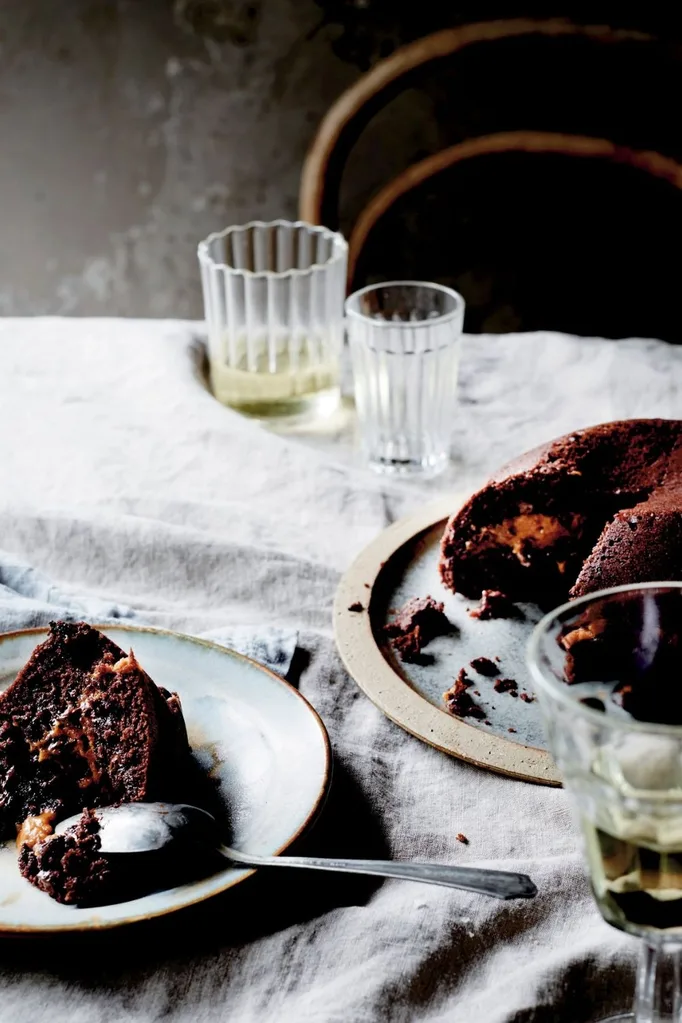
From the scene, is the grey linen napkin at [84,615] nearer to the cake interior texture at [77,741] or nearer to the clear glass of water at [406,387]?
the cake interior texture at [77,741]

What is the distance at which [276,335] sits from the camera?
1.89 m

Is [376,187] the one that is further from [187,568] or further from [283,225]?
[187,568]

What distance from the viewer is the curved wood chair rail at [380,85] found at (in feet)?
7.27

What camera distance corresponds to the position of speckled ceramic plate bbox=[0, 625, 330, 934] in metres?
0.92

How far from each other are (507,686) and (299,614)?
0.27m

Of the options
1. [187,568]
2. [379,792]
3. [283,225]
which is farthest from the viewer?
[283,225]

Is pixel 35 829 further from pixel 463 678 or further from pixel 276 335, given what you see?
pixel 276 335

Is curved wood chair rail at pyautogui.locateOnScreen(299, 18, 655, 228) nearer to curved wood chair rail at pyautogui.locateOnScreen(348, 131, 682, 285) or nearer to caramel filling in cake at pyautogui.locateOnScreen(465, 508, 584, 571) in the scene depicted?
curved wood chair rail at pyautogui.locateOnScreen(348, 131, 682, 285)

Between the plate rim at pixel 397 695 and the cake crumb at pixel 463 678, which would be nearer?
the plate rim at pixel 397 695

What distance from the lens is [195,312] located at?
10.6ft

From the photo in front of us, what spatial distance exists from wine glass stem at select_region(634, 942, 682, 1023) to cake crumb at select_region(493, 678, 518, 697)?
445 millimetres

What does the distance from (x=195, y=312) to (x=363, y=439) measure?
1.50 metres

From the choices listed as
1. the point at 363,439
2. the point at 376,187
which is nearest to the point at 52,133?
the point at 376,187

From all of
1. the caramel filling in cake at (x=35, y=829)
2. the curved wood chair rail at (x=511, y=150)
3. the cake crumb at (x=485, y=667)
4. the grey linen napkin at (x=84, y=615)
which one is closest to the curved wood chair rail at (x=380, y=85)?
the curved wood chair rail at (x=511, y=150)
